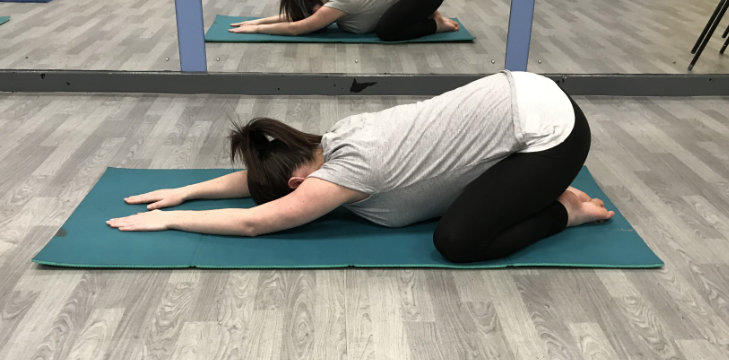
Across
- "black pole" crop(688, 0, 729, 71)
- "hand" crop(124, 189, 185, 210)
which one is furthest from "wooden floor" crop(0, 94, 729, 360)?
"black pole" crop(688, 0, 729, 71)

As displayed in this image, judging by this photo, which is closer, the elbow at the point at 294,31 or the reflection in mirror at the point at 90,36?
the reflection in mirror at the point at 90,36

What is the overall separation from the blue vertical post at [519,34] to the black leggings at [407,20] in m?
0.43

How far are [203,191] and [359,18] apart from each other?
196 cm

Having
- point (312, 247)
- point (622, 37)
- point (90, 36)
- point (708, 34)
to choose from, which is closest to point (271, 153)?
point (312, 247)

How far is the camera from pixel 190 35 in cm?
384

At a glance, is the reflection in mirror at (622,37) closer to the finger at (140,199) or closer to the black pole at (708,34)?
the black pole at (708,34)

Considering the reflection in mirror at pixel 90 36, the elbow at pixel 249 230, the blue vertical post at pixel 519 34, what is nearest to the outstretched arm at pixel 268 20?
the reflection in mirror at pixel 90 36

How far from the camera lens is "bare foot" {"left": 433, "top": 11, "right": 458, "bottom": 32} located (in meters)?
4.15

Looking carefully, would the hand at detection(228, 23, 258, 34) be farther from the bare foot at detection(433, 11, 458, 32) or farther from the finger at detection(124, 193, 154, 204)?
the finger at detection(124, 193, 154, 204)

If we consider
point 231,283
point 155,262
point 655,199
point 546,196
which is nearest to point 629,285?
point 546,196

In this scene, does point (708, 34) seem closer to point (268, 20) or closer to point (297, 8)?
point (297, 8)

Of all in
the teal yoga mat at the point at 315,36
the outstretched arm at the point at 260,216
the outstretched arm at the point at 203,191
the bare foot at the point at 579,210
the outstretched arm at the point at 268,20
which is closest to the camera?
the outstretched arm at the point at 260,216

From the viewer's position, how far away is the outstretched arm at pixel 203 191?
253 centimetres

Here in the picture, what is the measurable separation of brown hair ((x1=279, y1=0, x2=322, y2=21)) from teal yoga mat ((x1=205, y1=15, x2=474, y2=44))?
115mm
